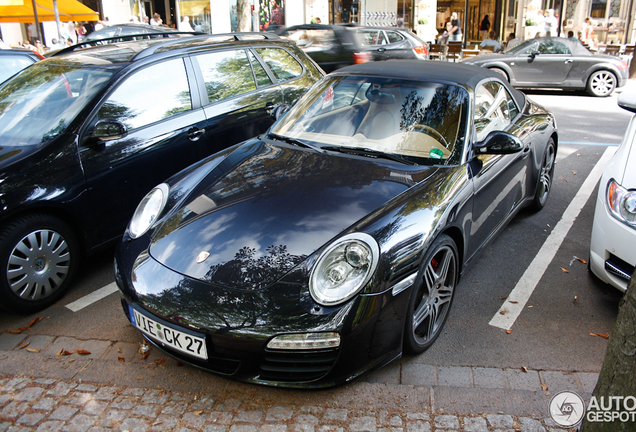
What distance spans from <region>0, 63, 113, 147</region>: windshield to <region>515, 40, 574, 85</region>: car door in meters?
10.8

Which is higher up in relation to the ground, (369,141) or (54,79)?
(54,79)

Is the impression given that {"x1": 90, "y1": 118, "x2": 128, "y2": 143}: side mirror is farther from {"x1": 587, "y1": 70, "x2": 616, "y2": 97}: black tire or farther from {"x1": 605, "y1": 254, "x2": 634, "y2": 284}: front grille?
{"x1": 587, "y1": 70, "x2": 616, "y2": 97}: black tire

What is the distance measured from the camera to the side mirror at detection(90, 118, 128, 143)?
3660 mm

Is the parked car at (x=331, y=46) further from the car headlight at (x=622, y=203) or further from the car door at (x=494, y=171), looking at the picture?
the car headlight at (x=622, y=203)

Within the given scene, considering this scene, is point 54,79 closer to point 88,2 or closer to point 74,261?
point 74,261

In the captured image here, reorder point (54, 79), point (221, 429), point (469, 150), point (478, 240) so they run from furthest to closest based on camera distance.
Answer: point (54, 79), point (478, 240), point (469, 150), point (221, 429)

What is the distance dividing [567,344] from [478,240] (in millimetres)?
855

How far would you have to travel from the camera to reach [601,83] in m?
11.9

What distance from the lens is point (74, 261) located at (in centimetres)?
369

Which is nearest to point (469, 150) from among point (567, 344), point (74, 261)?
point (567, 344)

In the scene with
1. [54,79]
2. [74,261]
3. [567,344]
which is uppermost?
[54,79]

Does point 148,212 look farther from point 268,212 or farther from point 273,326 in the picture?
point 273,326

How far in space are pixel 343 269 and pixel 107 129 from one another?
2.20m

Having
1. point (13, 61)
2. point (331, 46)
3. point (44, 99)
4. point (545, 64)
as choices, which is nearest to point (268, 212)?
point (44, 99)
